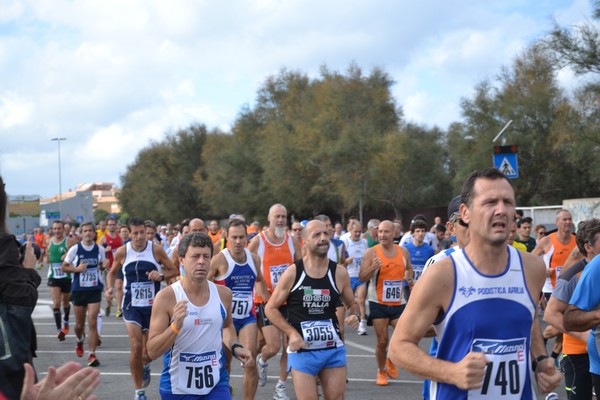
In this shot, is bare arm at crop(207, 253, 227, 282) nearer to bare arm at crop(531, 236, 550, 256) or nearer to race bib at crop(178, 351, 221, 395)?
race bib at crop(178, 351, 221, 395)

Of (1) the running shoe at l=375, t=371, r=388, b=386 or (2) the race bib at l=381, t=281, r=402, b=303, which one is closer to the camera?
(1) the running shoe at l=375, t=371, r=388, b=386

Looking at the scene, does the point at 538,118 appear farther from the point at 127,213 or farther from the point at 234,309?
the point at 127,213

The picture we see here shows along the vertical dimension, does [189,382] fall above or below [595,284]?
below

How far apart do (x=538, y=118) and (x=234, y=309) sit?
37844 mm

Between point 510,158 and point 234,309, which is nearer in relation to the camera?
point 234,309

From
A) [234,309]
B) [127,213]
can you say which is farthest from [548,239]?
[127,213]

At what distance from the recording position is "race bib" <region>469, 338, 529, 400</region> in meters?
3.62

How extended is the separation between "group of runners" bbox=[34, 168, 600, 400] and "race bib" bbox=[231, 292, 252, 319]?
0.01m

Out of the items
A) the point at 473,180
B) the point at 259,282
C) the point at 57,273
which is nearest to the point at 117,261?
the point at 259,282

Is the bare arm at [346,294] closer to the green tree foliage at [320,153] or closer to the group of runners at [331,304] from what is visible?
the group of runners at [331,304]

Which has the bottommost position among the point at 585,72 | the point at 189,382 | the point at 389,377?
the point at 389,377

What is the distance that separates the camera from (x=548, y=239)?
12914 millimetres

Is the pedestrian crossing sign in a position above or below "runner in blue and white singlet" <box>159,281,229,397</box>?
above

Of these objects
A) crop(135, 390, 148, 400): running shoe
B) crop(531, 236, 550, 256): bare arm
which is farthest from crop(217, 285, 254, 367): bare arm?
crop(531, 236, 550, 256): bare arm
